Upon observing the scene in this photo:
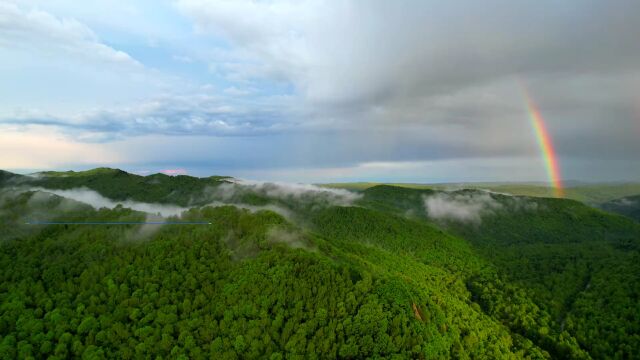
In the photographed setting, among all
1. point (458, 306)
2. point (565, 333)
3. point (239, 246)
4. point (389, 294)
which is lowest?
point (565, 333)

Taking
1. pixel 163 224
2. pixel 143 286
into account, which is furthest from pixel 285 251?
pixel 163 224

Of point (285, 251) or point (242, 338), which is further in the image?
point (285, 251)

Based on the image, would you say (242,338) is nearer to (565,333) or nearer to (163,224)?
(163,224)

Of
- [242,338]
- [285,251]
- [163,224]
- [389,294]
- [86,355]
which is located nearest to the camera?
[86,355]

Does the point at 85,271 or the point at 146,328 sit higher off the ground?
the point at 85,271

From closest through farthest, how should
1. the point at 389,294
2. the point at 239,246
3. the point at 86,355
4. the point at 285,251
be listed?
the point at 86,355
the point at 389,294
the point at 285,251
the point at 239,246

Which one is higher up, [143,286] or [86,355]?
[143,286]

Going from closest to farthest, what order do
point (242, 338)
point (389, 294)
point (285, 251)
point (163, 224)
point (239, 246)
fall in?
point (242, 338), point (389, 294), point (285, 251), point (239, 246), point (163, 224)

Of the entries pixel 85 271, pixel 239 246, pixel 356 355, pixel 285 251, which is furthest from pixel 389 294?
pixel 85 271

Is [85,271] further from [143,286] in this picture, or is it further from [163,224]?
[163,224]
